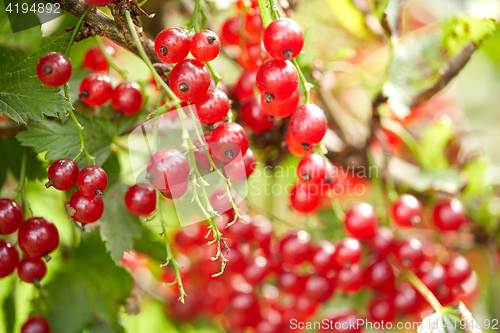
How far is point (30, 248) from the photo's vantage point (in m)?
0.56

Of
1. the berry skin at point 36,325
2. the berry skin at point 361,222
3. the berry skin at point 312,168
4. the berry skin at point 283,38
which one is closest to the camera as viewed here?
the berry skin at point 283,38

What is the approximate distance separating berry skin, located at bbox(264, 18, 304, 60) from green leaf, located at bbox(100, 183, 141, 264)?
1.20 feet

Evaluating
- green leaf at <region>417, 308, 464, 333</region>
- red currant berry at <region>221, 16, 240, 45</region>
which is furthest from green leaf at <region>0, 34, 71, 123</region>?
green leaf at <region>417, 308, 464, 333</region>

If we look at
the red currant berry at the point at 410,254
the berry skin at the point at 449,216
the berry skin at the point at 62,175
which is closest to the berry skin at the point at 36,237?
the berry skin at the point at 62,175

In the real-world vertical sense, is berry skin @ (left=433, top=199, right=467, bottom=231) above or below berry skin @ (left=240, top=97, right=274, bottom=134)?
below

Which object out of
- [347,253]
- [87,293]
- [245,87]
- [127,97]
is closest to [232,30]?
[245,87]

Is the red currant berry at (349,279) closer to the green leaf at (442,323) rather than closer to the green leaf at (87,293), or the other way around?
the green leaf at (442,323)

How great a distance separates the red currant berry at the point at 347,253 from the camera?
0.76 m

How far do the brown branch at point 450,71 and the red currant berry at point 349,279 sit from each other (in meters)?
0.39

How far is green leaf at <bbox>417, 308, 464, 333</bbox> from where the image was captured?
2.08 ft

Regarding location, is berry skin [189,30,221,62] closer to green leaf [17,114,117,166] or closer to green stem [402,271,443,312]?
green leaf [17,114,117,166]

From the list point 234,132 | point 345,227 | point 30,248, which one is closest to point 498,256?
point 345,227

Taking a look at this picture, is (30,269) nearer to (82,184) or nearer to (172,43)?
(82,184)

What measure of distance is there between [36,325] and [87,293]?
117mm
